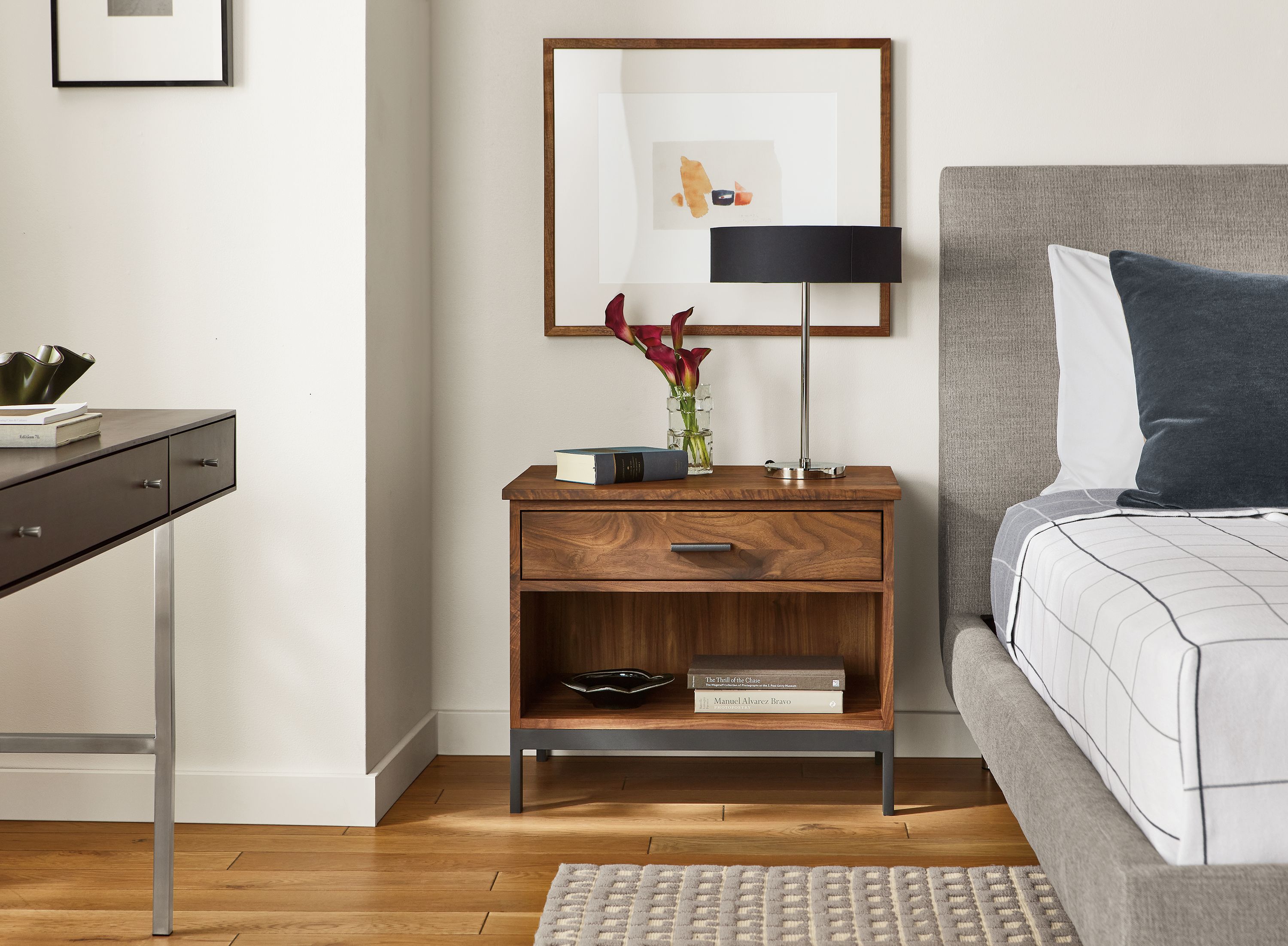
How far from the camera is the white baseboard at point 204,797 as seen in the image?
228cm

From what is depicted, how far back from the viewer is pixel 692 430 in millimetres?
2529

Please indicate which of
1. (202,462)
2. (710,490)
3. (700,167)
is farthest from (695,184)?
(202,462)

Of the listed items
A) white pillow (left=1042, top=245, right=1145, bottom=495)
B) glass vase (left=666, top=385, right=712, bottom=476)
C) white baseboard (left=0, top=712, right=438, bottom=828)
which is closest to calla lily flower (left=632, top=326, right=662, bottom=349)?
glass vase (left=666, top=385, right=712, bottom=476)

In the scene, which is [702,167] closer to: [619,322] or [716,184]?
[716,184]

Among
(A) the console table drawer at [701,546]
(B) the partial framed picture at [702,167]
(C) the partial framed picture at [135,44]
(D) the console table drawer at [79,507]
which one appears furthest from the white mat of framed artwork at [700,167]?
(D) the console table drawer at [79,507]

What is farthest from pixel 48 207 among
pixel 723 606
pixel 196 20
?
pixel 723 606

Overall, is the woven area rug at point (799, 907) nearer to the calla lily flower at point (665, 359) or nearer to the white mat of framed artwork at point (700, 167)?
the calla lily flower at point (665, 359)

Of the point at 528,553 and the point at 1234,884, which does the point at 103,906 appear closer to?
the point at 528,553

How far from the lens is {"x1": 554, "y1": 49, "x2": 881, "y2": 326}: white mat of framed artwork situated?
2584 mm

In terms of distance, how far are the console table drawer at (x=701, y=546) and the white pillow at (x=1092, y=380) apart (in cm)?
46

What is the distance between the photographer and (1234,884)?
1152mm

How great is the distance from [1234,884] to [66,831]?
2.08m

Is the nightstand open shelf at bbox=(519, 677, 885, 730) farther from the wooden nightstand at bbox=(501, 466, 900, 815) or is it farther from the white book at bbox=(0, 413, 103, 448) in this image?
the white book at bbox=(0, 413, 103, 448)

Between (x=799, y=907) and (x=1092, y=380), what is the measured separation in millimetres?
1258
